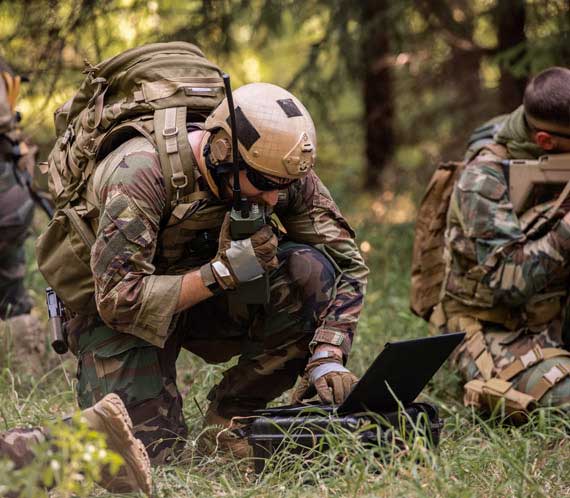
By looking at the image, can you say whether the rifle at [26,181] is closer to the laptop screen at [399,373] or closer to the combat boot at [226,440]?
the combat boot at [226,440]

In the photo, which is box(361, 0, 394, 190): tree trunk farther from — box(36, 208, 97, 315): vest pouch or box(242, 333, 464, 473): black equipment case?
box(242, 333, 464, 473): black equipment case

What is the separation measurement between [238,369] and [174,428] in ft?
1.33

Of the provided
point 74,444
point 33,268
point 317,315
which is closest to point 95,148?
point 317,315

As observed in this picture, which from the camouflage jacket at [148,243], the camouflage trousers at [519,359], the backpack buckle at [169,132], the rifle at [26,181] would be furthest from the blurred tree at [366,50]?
the backpack buckle at [169,132]

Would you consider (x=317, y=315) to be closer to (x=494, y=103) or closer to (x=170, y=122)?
(x=170, y=122)

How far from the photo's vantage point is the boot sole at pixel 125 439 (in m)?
3.12

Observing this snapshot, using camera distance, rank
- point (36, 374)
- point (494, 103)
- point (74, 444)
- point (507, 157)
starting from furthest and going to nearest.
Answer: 1. point (494, 103)
2. point (36, 374)
3. point (507, 157)
4. point (74, 444)

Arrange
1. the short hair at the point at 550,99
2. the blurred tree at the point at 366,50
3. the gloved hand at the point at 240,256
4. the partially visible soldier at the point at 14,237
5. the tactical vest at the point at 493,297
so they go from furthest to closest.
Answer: the blurred tree at the point at 366,50
the partially visible soldier at the point at 14,237
the tactical vest at the point at 493,297
the short hair at the point at 550,99
the gloved hand at the point at 240,256

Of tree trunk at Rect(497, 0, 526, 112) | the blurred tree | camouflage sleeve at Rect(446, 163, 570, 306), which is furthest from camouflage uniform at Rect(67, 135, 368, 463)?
tree trunk at Rect(497, 0, 526, 112)

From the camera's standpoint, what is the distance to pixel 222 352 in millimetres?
→ 4363

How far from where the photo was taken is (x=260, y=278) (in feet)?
12.4

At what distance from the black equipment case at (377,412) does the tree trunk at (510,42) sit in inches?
178

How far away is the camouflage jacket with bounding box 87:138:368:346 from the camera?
3.57m

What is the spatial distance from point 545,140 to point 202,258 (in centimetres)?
171
